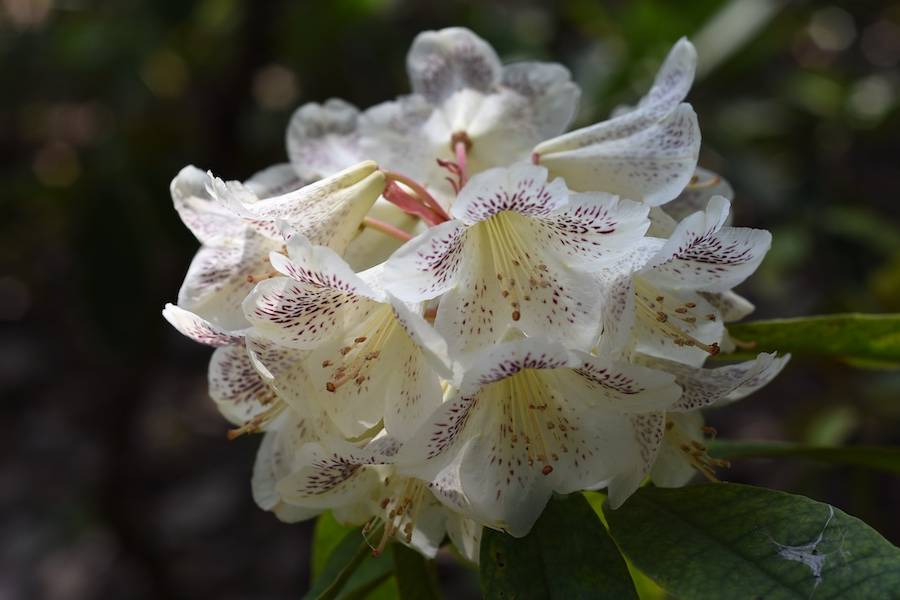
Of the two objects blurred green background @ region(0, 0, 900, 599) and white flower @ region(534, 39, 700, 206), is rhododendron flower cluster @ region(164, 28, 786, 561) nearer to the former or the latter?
white flower @ region(534, 39, 700, 206)

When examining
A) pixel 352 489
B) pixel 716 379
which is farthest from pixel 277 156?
pixel 716 379

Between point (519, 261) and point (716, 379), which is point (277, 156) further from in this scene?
point (716, 379)

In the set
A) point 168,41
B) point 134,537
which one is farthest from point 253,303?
point 134,537

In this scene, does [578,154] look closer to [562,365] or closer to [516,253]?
[516,253]

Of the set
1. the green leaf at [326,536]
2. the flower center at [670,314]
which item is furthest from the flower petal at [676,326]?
the green leaf at [326,536]

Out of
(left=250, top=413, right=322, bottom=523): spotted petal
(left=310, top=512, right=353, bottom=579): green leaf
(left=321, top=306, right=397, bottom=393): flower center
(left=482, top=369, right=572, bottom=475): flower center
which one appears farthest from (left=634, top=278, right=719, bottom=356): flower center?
(left=310, top=512, right=353, bottom=579): green leaf
